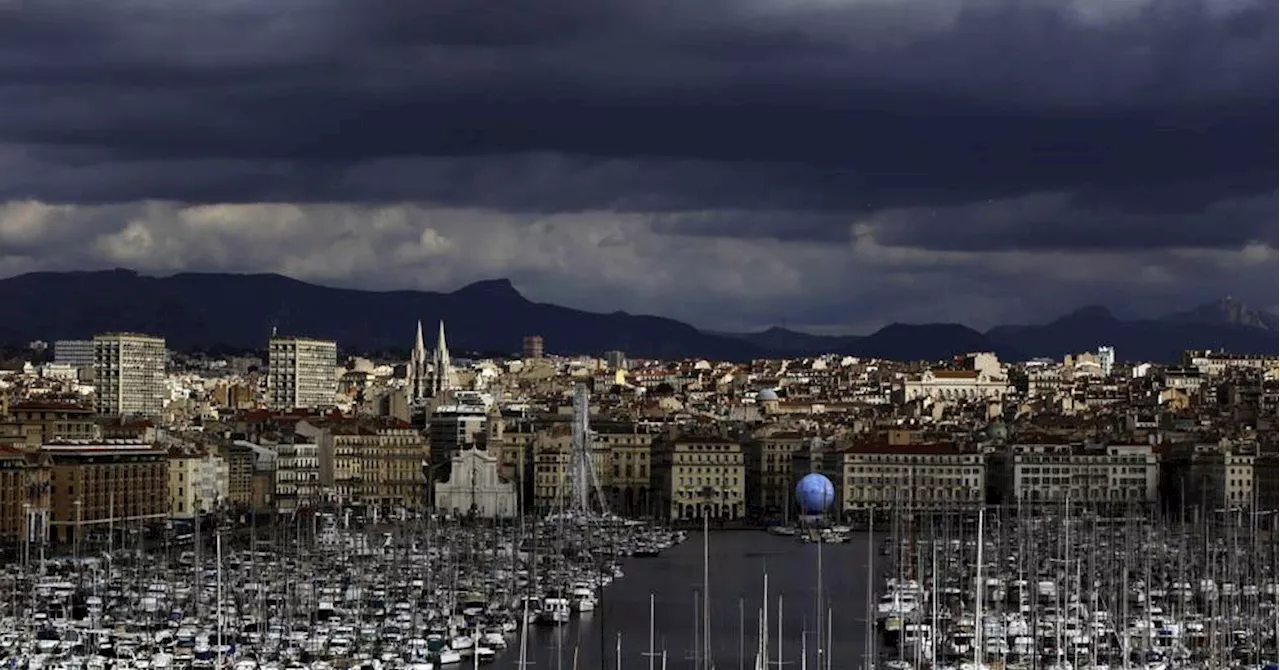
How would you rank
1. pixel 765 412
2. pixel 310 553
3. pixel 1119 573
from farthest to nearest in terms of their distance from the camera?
pixel 765 412 → pixel 310 553 → pixel 1119 573

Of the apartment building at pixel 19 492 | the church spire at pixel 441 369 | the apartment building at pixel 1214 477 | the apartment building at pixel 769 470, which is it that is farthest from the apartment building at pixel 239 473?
the church spire at pixel 441 369

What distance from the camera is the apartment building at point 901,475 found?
9962 cm

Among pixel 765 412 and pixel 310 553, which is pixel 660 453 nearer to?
pixel 765 412

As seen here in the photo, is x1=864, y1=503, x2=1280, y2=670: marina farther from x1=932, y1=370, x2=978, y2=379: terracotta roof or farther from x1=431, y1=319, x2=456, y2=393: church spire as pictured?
x1=932, y1=370, x2=978, y2=379: terracotta roof

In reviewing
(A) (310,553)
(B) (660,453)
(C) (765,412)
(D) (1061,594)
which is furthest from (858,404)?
(D) (1061,594)

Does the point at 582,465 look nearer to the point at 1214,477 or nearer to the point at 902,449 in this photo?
the point at 902,449

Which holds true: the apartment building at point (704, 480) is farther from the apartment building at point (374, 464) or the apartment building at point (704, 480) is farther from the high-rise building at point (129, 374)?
the high-rise building at point (129, 374)

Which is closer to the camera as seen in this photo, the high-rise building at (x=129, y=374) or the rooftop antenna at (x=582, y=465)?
the rooftop antenna at (x=582, y=465)

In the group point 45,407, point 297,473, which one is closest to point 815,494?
point 297,473

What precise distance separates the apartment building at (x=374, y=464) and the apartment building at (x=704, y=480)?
904 centimetres

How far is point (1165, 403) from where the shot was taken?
452 feet

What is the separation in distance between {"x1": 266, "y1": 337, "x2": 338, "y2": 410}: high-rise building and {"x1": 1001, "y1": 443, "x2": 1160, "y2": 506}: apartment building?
2249 inches

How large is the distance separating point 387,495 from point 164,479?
1631 cm

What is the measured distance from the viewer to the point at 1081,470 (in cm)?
10181
